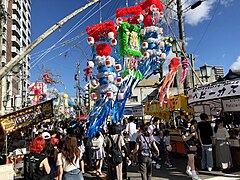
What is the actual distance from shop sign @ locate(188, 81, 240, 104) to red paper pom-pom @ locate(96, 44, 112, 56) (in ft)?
12.8

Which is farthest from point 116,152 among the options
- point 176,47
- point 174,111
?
point 174,111

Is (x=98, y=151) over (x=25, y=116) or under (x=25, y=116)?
under

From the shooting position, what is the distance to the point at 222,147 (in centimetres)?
828

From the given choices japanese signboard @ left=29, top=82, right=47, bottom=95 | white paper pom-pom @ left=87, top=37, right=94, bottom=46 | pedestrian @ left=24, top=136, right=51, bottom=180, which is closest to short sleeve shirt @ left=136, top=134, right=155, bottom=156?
pedestrian @ left=24, top=136, right=51, bottom=180

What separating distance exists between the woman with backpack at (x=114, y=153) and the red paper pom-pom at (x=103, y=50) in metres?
4.23

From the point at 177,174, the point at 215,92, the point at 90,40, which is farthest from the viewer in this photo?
the point at 90,40

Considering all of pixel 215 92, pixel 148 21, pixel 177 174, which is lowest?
pixel 177 174

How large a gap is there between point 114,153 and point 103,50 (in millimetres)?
4954

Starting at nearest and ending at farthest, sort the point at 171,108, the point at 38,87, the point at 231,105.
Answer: the point at 231,105 < the point at 171,108 < the point at 38,87

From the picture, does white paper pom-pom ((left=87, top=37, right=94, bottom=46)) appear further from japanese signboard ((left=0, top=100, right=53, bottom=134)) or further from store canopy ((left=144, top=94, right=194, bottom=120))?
store canopy ((left=144, top=94, right=194, bottom=120))

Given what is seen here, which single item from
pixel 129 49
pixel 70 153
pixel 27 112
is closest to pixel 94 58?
pixel 129 49

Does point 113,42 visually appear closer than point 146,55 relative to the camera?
Yes

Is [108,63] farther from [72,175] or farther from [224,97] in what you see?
[72,175]

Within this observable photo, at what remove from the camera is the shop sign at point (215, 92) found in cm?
775
